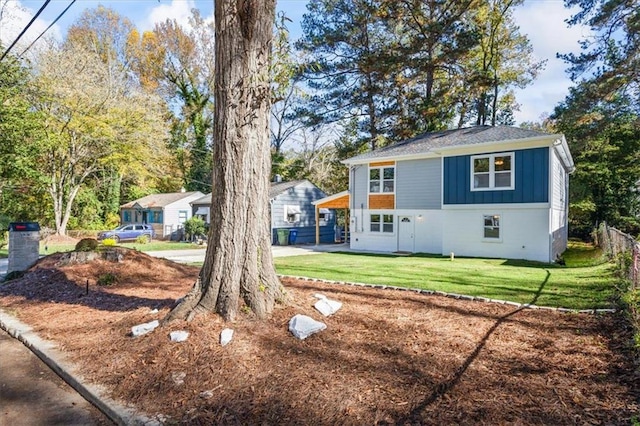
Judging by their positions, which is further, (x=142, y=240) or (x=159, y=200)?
(x=159, y=200)

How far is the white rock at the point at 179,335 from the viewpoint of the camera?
3.97 meters

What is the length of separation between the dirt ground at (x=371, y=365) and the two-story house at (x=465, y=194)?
9.80 m

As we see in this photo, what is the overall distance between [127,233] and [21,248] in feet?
53.9

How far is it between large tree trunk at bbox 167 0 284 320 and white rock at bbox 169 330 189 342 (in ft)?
1.03

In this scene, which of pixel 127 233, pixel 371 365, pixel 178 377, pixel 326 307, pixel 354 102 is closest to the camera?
pixel 178 377

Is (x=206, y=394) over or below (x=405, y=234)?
below

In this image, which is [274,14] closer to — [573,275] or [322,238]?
[573,275]

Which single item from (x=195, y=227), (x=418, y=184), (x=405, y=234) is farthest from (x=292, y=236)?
(x=418, y=184)

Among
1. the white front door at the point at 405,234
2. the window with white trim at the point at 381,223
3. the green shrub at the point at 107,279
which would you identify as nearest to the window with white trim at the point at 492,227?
the white front door at the point at 405,234

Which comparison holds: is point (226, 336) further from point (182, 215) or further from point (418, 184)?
point (182, 215)

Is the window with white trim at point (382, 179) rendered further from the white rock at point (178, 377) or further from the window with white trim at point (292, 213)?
the white rock at point (178, 377)

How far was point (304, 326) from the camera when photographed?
4.23m

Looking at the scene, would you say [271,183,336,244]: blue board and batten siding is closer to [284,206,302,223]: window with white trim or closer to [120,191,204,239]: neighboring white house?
[284,206,302,223]: window with white trim

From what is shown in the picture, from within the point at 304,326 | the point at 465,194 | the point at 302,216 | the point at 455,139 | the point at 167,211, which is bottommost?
the point at 304,326
